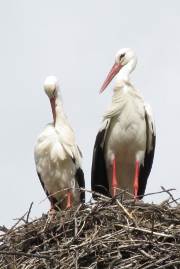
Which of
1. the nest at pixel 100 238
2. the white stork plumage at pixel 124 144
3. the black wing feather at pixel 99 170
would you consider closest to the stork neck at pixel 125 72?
the white stork plumage at pixel 124 144

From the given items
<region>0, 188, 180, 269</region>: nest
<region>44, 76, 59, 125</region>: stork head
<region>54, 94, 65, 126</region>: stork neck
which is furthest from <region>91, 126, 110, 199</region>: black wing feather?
<region>0, 188, 180, 269</region>: nest

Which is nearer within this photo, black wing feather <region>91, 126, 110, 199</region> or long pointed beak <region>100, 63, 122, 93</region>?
black wing feather <region>91, 126, 110, 199</region>

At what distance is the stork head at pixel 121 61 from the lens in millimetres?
10297

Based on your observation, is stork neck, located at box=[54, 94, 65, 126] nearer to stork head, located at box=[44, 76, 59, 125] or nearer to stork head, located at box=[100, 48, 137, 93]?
stork head, located at box=[44, 76, 59, 125]

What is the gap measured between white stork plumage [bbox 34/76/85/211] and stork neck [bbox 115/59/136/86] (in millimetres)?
594

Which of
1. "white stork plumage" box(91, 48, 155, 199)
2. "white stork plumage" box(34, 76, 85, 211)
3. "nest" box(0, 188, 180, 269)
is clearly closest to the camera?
"nest" box(0, 188, 180, 269)

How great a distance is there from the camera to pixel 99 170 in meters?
10.0

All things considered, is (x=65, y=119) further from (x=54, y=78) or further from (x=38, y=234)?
(x=38, y=234)

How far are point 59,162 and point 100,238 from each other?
7.36ft

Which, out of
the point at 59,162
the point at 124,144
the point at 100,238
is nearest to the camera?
the point at 100,238

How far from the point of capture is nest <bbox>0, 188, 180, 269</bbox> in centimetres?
762

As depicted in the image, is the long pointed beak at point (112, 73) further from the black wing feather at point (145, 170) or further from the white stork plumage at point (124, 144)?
the black wing feather at point (145, 170)

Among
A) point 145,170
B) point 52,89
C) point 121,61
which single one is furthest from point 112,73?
point 145,170

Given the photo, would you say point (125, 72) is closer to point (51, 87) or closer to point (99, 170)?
point (51, 87)
